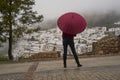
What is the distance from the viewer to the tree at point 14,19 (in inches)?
949

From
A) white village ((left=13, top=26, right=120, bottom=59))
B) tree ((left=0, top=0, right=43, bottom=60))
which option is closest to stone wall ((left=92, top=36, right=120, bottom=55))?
white village ((left=13, top=26, right=120, bottom=59))

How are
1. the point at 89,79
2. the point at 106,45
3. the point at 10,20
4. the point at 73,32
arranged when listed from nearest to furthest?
the point at 89,79
the point at 73,32
the point at 106,45
the point at 10,20

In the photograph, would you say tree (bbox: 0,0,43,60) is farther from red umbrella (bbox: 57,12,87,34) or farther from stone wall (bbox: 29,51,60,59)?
red umbrella (bbox: 57,12,87,34)

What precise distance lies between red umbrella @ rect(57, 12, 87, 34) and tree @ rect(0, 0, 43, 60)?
43.8 feet

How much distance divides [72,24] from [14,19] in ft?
46.7

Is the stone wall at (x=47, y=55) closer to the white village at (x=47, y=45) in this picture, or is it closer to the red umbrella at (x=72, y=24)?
the white village at (x=47, y=45)

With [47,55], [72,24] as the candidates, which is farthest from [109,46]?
[72,24]

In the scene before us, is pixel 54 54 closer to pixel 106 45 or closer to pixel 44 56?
pixel 44 56

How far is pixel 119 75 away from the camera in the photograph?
27.4ft

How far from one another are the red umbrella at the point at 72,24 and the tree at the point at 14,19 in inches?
526

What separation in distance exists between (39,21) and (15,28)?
6.52ft

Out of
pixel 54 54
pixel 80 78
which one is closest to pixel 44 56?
pixel 54 54

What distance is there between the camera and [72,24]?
36.0ft

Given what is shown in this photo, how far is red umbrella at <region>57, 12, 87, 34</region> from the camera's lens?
11.0m
